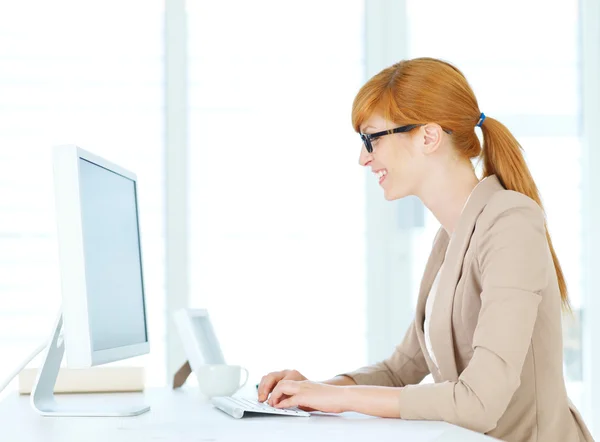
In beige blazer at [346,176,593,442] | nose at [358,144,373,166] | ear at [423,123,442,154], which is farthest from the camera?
nose at [358,144,373,166]

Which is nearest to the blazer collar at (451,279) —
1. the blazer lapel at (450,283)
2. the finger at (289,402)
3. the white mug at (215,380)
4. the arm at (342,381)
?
the blazer lapel at (450,283)

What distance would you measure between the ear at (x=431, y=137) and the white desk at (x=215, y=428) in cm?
61

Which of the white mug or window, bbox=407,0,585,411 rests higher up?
window, bbox=407,0,585,411

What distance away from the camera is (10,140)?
326cm

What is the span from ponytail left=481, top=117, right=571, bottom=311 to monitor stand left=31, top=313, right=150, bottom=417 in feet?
2.85

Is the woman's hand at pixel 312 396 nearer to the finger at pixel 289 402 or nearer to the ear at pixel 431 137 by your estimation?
the finger at pixel 289 402

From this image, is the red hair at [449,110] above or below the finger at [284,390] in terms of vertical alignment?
above

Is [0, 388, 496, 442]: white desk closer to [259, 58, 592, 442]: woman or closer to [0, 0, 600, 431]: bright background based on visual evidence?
[259, 58, 592, 442]: woman

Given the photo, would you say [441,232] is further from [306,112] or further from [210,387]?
[306,112]

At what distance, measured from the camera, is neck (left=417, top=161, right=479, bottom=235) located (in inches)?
65.2

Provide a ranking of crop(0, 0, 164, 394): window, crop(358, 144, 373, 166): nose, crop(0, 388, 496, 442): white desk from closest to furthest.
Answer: crop(0, 388, 496, 442): white desk, crop(358, 144, 373, 166): nose, crop(0, 0, 164, 394): window

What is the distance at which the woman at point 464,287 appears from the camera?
4.21 feet

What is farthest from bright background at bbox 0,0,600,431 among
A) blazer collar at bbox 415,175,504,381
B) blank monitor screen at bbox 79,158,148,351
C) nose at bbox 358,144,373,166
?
blazer collar at bbox 415,175,504,381

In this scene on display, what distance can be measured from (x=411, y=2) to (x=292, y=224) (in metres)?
1.17
